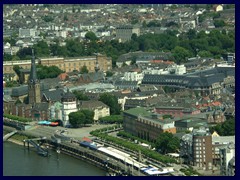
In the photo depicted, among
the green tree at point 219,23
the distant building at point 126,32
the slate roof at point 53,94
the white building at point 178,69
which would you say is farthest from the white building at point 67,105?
the green tree at point 219,23

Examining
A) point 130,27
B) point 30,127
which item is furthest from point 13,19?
point 30,127

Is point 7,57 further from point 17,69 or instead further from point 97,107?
point 97,107

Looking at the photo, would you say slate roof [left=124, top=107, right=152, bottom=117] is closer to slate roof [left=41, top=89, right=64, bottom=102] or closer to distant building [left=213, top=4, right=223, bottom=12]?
slate roof [left=41, top=89, right=64, bottom=102]

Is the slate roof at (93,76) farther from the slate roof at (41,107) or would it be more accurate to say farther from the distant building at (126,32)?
the distant building at (126,32)

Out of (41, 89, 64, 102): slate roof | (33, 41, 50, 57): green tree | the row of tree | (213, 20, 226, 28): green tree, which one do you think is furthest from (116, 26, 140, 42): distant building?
(41, 89, 64, 102): slate roof
